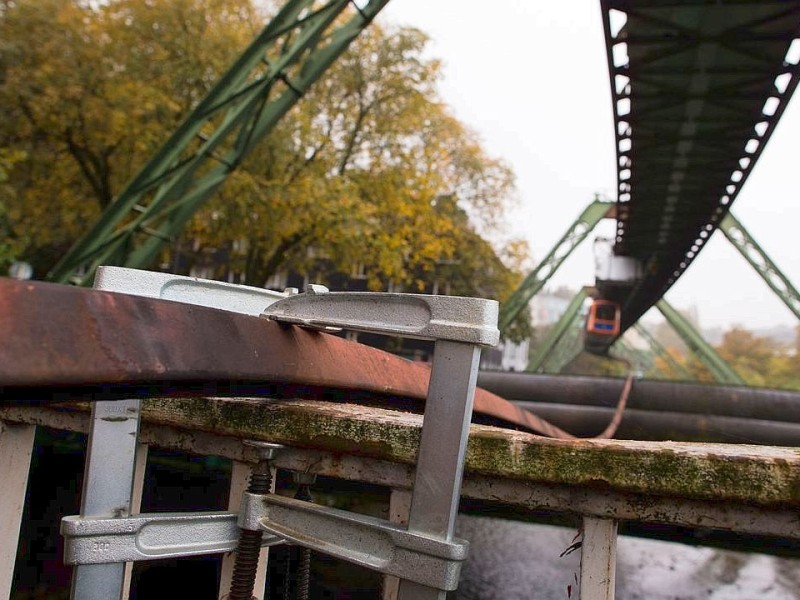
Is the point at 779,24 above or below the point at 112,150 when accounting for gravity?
above

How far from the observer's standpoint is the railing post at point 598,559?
1.28 meters

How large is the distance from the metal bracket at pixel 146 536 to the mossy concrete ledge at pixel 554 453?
23 cm

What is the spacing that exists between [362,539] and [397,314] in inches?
16.4

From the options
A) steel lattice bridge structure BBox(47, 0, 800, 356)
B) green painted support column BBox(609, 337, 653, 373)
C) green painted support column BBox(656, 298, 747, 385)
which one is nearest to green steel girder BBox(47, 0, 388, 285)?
steel lattice bridge structure BBox(47, 0, 800, 356)

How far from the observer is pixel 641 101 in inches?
368

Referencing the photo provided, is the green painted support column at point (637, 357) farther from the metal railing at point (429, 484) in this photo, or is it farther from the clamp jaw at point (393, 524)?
the clamp jaw at point (393, 524)

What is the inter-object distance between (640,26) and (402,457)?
7839mm

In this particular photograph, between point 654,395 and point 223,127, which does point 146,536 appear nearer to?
point 654,395

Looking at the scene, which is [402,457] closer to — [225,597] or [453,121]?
[225,597]

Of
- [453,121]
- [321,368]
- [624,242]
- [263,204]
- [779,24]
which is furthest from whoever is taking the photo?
[453,121]

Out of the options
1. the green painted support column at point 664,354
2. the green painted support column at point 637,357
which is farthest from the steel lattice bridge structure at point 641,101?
the green painted support column at point 637,357

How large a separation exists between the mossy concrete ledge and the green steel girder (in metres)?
7.89

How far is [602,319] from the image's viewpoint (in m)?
25.0

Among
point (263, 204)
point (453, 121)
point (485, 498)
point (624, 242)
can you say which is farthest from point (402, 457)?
point (453, 121)
